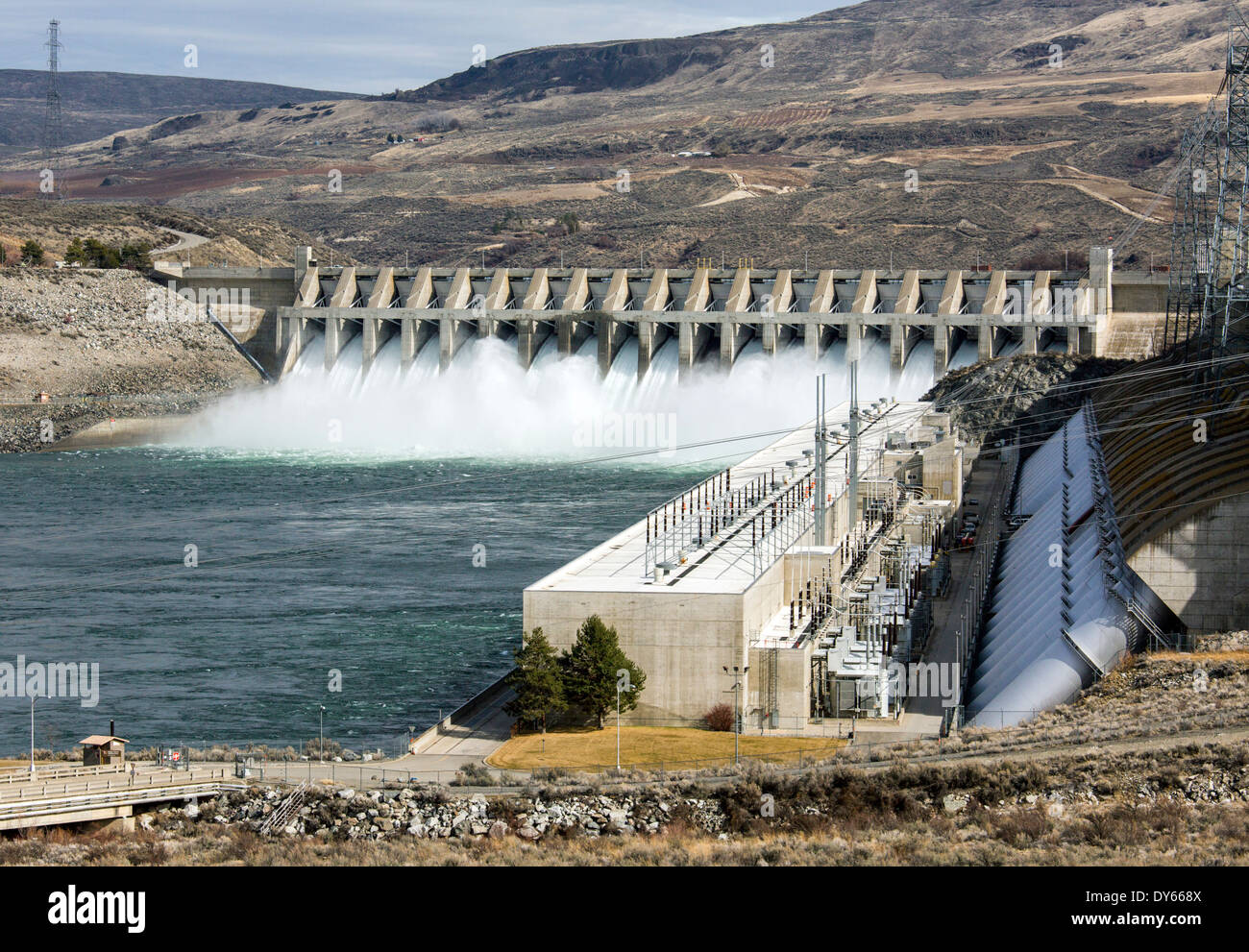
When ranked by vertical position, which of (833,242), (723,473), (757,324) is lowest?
(723,473)

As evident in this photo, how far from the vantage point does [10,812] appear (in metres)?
29.0

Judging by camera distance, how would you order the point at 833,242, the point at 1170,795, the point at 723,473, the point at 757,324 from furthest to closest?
the point at 833,242
the point at 757,324
the point at 723,473
the point at 1170,795

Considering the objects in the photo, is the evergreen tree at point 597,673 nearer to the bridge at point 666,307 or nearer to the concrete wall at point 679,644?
the concrete wall at point 679,644

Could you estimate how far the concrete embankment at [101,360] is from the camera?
90.1 m

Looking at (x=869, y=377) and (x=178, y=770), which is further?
(x=869, y=377)

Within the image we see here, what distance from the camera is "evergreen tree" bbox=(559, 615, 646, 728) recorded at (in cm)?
3472

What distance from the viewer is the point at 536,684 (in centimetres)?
3472

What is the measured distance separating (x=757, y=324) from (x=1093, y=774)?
63463 millimetres

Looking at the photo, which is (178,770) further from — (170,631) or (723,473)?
(723,473)

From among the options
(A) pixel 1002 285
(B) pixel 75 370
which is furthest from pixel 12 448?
(A) pixel 1002 285

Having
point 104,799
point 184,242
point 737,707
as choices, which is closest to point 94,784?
point 104,799

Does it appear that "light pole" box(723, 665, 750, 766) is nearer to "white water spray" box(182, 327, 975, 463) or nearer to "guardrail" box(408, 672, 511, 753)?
"guardrail" box(408, 672, 511, 753)

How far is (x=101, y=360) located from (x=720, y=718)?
70.3m

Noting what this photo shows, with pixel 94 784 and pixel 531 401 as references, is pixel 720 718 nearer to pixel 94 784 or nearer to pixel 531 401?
pixel 94 784
